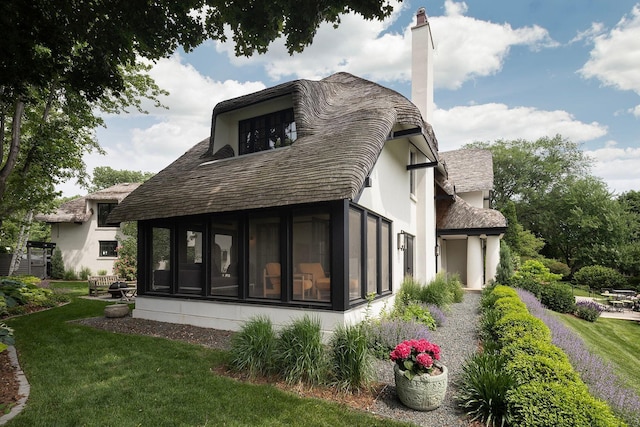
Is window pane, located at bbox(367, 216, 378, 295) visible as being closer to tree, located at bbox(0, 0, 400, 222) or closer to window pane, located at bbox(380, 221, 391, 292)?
window pane, located at bbox(380, 221, 391, 292)

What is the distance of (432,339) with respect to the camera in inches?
318

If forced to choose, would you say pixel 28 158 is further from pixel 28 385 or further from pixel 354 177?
pixel 354 177

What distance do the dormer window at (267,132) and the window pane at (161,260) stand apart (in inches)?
153

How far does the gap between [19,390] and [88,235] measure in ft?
87.0

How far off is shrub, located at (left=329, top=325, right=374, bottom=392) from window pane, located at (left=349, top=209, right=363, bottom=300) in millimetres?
2249

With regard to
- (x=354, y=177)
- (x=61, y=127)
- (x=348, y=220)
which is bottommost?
(x=348, y=220)

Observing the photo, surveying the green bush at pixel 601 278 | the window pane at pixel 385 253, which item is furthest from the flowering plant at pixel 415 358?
the green bush at pixel 601 278

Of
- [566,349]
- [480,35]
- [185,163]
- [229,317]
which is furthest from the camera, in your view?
[480,35]

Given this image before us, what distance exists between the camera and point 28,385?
18.9 ft

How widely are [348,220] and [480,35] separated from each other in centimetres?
1255

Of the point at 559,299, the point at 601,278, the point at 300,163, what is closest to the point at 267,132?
the point at 300,163

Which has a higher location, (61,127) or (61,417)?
(61,127)

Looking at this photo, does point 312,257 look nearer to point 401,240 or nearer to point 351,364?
point 351,364

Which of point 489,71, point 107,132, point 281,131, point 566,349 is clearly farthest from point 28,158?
point 489,71
